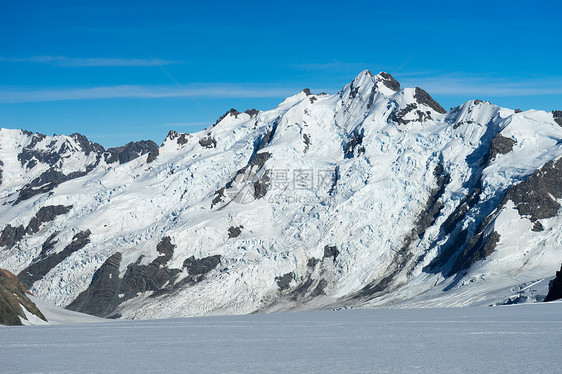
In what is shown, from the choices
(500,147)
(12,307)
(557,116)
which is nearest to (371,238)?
(500,147)

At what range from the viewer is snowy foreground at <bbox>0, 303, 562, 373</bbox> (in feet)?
71.5

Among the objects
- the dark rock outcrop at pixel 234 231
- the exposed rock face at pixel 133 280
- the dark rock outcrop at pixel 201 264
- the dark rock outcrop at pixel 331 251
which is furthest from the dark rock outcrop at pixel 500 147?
the exposed rock face at pixel 133 280

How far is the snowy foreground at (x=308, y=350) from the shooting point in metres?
21.8

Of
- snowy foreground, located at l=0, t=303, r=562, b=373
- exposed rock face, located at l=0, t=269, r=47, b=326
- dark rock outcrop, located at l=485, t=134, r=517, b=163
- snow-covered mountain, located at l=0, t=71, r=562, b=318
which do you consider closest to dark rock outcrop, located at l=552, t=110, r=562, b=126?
snow-covered mountain, located at l=0, t=71, r=562, b=318

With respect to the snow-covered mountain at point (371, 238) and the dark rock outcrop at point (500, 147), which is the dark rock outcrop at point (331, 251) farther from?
the dark rock outcrop at point (500, 147)

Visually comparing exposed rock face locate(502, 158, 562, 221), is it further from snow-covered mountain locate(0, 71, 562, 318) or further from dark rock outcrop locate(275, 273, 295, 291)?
dark rock outcrop locate(275, 273, 295, 291)

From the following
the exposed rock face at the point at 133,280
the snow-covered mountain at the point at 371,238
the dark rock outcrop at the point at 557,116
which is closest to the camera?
the snow-covered mountain at the point at 371,238

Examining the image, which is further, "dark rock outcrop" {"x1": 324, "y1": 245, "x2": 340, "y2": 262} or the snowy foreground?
"dark rock outcrop" {"x1": 324, "y1": 245, "x2": 340, "y2": 262}

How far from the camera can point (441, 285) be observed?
154125 millimetres

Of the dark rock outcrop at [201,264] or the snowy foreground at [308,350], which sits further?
the dark rock outcrop at [201,264]

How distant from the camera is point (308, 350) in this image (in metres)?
26.6

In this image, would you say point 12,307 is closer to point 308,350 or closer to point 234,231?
point 308,350

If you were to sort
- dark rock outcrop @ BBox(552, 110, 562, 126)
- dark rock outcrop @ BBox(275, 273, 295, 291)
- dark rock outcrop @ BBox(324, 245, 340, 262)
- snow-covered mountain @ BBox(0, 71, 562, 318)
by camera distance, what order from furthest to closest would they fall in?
dark rock outcrop @ BBox(552, 110, 562, 126) < dark rock outcrop @ BBox(324, 245, 340, 262) < dark rock outcrop @ BBox(275, 273, 295, 291) < snow-covered mountain @ BBox(0, 71, 562, 318)

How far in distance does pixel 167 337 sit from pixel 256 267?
138 metres
